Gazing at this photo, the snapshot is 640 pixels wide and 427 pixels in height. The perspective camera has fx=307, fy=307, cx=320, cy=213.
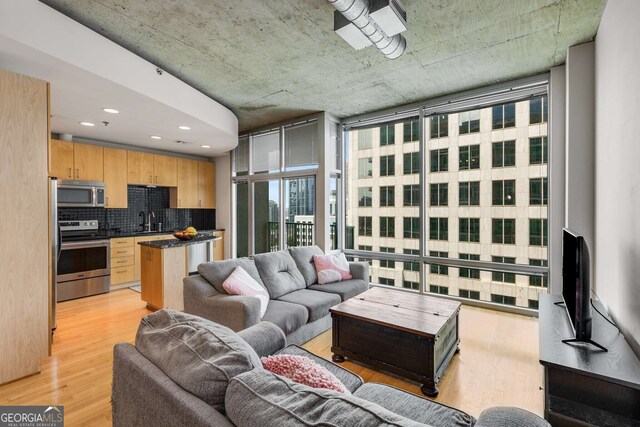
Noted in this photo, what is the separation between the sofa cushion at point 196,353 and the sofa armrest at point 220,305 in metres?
1.16

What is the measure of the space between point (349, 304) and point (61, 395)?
2.21 m

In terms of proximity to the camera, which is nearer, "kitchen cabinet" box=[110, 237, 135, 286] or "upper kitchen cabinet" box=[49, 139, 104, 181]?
"upper kitchen cabinet" box=[49, 139, 104, 181]

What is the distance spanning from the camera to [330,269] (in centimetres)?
373

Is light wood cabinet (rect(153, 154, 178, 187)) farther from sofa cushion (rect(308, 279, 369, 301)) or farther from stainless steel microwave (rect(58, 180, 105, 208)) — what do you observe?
sofa cushion (rect(308, 279, 369, 301))

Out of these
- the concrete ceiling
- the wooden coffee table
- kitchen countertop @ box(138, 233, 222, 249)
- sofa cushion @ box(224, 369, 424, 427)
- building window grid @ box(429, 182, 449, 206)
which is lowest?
the wooden coffee table

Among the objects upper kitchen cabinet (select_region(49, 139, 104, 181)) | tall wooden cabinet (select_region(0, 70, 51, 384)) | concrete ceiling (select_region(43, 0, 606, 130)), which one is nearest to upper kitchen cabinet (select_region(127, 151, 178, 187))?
upper kitchen cabinet (select_region(49, 139, 104, 181))

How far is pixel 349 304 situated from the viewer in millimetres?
2783

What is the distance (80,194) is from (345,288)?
427cm

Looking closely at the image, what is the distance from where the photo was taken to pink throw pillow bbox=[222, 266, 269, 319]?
8.91 feet

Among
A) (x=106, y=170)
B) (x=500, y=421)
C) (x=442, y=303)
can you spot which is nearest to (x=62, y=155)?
(x=106, y=170)

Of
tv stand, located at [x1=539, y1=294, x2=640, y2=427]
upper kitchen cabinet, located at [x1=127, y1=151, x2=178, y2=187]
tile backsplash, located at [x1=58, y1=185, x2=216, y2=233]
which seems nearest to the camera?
tv stand, located at [x1=539, y1=294, x2=640, y2=427]

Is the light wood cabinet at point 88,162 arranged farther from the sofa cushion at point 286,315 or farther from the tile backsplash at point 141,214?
the sofa cushion at point 286,315

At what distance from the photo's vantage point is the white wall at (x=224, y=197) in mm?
6406

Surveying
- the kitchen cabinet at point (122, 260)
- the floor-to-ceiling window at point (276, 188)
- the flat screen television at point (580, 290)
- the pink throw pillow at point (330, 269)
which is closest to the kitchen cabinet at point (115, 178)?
the kitchen cabinet at point (122, 260)
